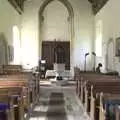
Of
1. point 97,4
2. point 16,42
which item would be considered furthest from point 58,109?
point 97,4

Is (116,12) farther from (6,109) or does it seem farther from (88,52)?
(6,109)

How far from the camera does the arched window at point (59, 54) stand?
19812mm

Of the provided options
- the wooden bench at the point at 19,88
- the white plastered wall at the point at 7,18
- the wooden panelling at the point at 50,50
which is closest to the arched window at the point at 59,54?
the wooden panelling at the point at 50,50

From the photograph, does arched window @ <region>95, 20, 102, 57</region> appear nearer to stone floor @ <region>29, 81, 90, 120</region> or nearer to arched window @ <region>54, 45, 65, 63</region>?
arched window @ <region>54, 45, 65, 63</region>

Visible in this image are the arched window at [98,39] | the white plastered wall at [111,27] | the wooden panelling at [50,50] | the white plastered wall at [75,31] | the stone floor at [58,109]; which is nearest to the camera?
the stone floor at [58,109]

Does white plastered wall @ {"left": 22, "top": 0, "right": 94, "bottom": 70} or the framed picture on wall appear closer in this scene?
the framed picture on wall

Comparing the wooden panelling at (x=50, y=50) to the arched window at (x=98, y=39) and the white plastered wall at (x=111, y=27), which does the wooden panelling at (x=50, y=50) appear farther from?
the white plastered wall at (x=111, y=27)

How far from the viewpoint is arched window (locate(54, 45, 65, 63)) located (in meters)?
19.8

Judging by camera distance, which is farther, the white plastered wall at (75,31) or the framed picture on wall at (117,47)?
the white plastered wall at (75,31)

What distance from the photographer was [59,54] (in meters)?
19.8

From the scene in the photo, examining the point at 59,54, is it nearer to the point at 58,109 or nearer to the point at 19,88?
the point at 58,109

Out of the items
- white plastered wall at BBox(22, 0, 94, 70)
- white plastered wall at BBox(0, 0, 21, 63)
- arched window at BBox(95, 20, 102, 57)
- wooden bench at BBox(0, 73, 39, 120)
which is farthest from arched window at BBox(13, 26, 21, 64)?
wooden bench at BBox(0, 73, 39, 120)

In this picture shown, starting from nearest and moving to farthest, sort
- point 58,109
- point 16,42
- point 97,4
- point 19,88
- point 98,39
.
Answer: point 19,88, point 58,109, point 98,39, point 97,4, point 16,42

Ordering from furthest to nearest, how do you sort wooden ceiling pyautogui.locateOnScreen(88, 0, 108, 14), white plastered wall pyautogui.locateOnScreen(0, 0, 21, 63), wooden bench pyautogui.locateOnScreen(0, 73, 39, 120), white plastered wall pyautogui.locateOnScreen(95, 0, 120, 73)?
wooden ceiling pyautogui.locateOnScreen(88, 0, 108, 14) < white plastered wall pyautogui.locateOnScreen(0, 0, 21, 63) < white plastered wall pyautogui.locateOnScreen(95, 0, 120, 73) < wooden bench pyautogui.locateOnScreen(0, 73, 39, 120)
